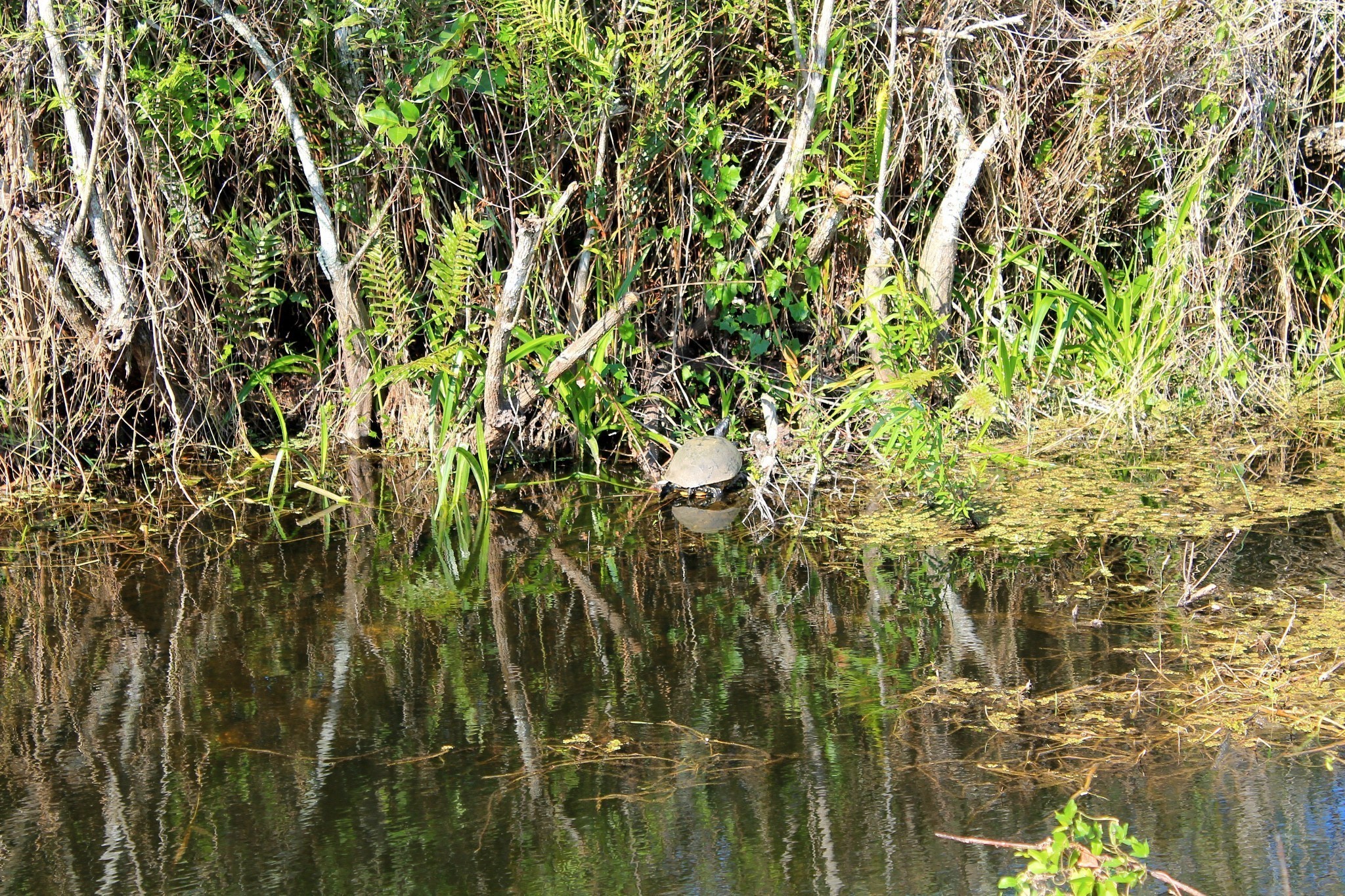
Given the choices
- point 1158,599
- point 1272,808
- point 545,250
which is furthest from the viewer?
point 545,250

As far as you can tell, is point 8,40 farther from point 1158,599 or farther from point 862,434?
point 1158,599

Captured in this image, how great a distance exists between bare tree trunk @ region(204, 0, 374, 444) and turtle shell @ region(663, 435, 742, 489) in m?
1.37

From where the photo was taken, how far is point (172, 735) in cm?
281

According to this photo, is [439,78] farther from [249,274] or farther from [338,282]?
[249,274]

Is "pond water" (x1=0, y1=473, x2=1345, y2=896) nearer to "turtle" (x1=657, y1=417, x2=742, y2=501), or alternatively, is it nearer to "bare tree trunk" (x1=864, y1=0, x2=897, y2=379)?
"turtle" (x1=657, y1=417, x2=742, y2=501)

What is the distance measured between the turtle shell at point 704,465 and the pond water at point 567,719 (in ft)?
1.17

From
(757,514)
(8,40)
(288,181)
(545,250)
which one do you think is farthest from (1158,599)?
(8,40)

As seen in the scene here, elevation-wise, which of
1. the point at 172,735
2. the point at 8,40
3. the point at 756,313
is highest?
the point at 8,40

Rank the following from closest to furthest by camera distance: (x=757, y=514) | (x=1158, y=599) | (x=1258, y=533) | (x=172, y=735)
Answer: (x=172, y=735) < (x=1158, y=599) < (x=1258, y=533) < (x=757, y=514)

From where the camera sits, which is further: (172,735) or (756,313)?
(756,313)

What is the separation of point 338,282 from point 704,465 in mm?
1682

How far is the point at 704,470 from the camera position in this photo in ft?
14.9

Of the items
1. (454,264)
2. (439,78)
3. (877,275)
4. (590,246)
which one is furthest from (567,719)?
(877,275)

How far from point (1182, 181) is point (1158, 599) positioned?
2578 mm
